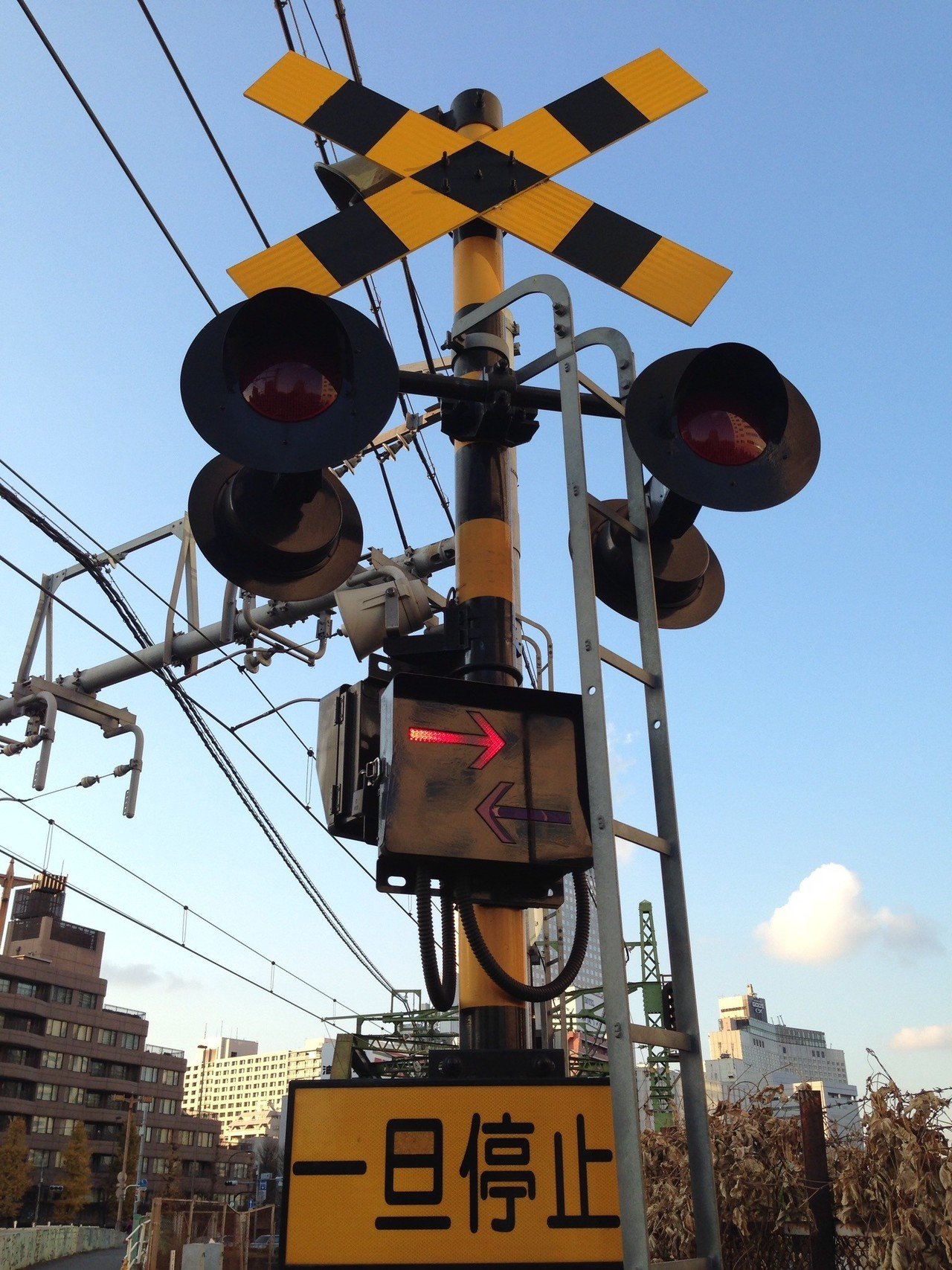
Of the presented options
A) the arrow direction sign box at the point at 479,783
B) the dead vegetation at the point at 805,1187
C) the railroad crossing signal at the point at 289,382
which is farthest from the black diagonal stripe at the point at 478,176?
the dead vegetation at the point at 805,1187

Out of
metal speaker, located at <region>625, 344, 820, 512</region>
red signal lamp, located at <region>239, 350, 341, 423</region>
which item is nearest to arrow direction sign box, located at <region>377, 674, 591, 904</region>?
metal speaker, located at <region>625, 344, 820, 512</region>

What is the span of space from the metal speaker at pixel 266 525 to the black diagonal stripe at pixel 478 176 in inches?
56.2

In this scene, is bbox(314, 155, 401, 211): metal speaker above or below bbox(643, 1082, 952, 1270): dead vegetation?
above

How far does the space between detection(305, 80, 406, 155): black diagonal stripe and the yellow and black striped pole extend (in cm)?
38

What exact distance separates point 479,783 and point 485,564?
106 centimetres

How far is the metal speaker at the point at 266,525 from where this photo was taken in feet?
12.7

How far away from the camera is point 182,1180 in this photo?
276 ft

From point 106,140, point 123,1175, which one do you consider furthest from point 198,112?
point 123,1175

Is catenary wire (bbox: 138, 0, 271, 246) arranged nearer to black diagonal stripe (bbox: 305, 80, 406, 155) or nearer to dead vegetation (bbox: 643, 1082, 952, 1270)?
black diagonal stripe (bbox: 305, 80, 406, 155)

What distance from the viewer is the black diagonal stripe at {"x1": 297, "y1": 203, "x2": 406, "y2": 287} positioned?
436cm

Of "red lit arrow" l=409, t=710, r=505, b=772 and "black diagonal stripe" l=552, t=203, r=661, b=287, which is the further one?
"black diagonal stripe" l=552, t=203, r=661, b=287

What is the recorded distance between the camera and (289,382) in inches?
138

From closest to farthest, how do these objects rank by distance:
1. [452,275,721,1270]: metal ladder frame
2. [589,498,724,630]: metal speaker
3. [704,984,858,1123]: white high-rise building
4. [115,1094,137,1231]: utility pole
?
1. [452,275,721,1270]: metal ladder frame
2. [589,498,724,630]: metal speaker
3. [115,1094,137,1231]: utility pole
4. [704,984,858,1123]: white high-rise building

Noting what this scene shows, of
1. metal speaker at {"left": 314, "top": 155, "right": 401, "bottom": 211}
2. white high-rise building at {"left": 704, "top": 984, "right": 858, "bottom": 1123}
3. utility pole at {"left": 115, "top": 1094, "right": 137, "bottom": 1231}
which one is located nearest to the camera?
metal speaker at {"left": 314, "top": 155, "right": 401, "bottom": 211}
